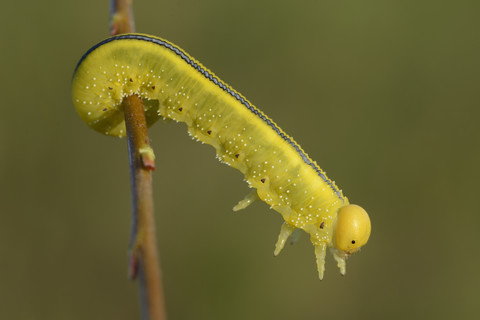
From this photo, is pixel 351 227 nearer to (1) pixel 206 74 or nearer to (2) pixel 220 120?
(2) pixel 220 120

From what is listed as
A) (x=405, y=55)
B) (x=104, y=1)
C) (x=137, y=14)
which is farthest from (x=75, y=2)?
(x=405, y=55)

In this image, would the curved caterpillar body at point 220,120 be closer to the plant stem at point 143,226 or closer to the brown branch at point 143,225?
the brown branch at point 143,225

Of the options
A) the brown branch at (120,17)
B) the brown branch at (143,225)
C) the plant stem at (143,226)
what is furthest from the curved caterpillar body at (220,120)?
the plant stem at (143,226)

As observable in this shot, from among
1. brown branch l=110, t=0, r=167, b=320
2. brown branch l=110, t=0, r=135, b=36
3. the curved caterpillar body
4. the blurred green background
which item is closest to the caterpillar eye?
the curved caterpillar body

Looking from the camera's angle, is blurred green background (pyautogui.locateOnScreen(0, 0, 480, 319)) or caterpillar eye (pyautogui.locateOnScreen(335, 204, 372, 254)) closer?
caterpillar eye (pyautogui.locateOnScreen(335, 204, 372, 254))

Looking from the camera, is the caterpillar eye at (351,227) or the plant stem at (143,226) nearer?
the plant stem at (143,226)

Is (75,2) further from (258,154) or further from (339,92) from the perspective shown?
(258,154)

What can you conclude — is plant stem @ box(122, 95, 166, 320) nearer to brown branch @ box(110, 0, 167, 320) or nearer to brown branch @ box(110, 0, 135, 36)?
brown branch @ box(110, 0, 167, 320)
